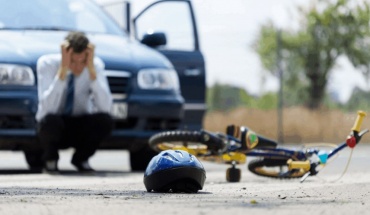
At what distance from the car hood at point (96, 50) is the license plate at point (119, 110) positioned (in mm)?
374

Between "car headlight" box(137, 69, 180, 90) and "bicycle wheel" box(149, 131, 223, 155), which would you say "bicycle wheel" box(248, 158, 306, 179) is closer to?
"bicycle wheel" box(149, 131, 223, 155)

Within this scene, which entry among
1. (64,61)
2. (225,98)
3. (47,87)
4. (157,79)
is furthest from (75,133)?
(225,98)

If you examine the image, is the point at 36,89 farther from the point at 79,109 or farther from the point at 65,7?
the point at 65,7

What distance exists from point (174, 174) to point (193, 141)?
287 cm

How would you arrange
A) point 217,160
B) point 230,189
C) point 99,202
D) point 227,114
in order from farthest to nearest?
point 227,114 < point 217,160 < point 230,189 < point 99,202

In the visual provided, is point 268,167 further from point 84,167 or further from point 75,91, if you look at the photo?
point 84,167

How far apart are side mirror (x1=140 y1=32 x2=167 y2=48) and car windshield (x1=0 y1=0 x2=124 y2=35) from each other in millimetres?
365

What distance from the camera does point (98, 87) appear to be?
46.6 ft

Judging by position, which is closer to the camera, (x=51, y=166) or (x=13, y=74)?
(x=13, y=74)

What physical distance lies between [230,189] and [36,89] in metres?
4.05

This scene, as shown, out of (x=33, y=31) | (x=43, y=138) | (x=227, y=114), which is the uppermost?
(x=33, y=31)

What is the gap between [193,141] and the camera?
12.6 meters

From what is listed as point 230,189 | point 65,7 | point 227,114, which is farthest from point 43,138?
point 227,114

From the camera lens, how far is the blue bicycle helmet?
384 inches
